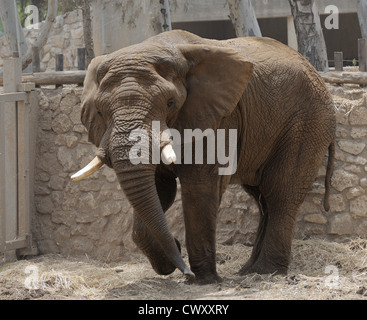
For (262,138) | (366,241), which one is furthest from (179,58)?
(366,241)

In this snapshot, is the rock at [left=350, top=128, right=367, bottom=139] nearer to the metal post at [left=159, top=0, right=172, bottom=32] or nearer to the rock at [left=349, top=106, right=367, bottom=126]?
the rock at [left=349, top=106, right=367, bottom=126]

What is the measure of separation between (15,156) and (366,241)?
11.8ft

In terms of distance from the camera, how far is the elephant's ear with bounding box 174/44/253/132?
20.5ft

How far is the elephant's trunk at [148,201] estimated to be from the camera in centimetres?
569

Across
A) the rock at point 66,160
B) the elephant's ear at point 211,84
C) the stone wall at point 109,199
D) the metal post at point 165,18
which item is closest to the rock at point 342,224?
the stone wall at point 109,199

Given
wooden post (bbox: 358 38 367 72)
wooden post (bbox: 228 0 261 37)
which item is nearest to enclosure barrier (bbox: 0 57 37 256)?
wooden post (bbox: 358 38 367 72)

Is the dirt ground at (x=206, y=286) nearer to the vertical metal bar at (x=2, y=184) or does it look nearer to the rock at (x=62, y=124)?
the vertical metal bar at (x=2, y=184)

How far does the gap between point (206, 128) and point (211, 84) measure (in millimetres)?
355

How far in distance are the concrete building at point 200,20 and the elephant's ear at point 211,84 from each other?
8321 mm

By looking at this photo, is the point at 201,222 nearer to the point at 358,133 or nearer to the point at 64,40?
the point at 358,133

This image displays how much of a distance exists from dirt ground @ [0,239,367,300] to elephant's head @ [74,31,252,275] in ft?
2.34

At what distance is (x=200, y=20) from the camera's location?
19.4 metres

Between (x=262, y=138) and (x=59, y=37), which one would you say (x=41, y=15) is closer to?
(x=59, y=37)

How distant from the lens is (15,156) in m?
8.20
